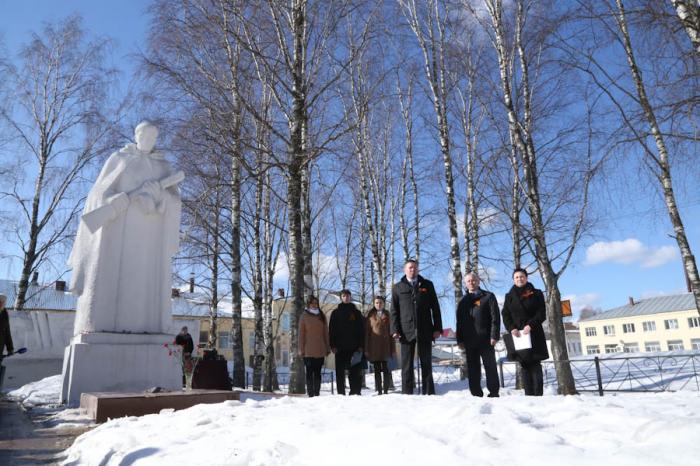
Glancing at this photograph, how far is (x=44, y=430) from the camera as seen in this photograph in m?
5.02

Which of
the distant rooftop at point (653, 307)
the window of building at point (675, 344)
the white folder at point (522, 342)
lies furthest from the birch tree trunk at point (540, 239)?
the window of building at point (675, 344)

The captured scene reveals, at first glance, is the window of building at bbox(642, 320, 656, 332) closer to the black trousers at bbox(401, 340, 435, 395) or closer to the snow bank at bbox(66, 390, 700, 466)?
the black trousers at bbox(401, 340, 435, 395)

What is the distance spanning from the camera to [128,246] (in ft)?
26.0

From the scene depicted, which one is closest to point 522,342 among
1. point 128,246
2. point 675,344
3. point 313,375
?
point 313,375

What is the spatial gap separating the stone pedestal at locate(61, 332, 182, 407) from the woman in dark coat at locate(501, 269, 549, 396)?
16.4 feet

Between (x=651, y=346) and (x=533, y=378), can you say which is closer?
(x=533, y=378)

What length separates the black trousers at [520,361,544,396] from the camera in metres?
5.66

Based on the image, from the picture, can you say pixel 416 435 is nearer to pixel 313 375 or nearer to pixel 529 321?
pixel 529 321

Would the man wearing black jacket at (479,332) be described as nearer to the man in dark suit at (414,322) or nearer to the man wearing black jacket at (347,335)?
the man in dark suit at (414,322)

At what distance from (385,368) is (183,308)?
3098 centimetres

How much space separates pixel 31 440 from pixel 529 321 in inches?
202

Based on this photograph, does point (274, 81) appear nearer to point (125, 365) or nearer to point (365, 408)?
point (125, 365)

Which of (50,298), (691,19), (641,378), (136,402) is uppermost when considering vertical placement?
(50,298)

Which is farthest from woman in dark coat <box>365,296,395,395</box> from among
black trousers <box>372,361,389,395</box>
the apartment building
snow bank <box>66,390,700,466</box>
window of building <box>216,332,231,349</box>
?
the apartment building
